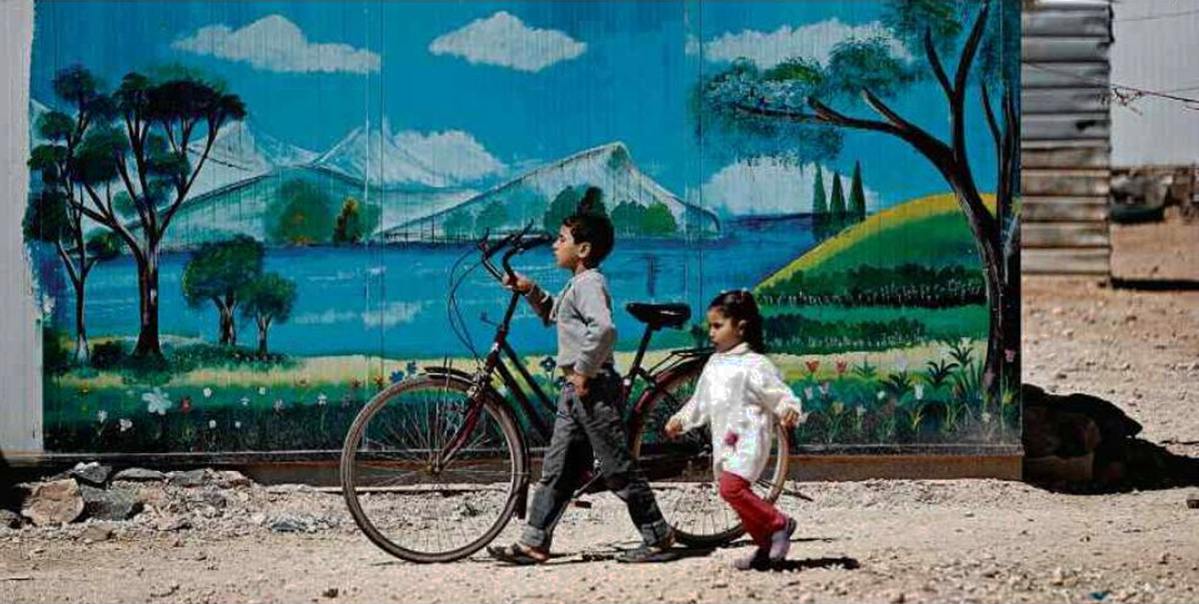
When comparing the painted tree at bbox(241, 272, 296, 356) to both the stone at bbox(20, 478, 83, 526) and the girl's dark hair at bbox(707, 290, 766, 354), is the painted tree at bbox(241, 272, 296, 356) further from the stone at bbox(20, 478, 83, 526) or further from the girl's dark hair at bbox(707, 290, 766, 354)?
the girl's dark hair at bbox(707, 290, 766, 354)

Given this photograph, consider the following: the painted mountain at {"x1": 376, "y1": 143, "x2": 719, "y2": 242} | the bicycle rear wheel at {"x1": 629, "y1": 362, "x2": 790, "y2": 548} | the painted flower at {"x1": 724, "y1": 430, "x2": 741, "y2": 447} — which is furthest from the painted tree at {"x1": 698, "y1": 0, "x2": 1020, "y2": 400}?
the painted flower at {"x1": 724, "y1": 430, "x2": 741, "y2": 447}

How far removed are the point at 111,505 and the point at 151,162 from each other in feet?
5.36

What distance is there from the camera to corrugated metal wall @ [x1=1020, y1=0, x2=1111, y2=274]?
51.4 feet

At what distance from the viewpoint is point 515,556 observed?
26.9 feet

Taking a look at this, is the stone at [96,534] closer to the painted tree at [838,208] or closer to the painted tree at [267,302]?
the painted tree at [267,302]

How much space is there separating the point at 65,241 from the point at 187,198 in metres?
0.62

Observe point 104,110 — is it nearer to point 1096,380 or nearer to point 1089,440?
point 1089,440


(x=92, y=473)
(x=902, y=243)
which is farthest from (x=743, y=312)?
(x=92, y=473)

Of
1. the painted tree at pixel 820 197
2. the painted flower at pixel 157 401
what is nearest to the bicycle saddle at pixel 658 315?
the painted tree at pixel 820 197

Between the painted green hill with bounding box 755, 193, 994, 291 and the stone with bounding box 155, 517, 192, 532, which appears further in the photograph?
the painted green hill with bounding box 755, 193, 994, 291

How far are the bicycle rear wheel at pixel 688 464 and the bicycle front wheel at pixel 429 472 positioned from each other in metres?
0.58

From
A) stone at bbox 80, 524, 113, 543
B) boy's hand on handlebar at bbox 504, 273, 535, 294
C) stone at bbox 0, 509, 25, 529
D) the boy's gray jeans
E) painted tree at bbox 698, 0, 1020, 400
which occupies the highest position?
painted tree at bbox 698, 0, 1020, 400

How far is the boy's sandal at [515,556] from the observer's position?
817 cm

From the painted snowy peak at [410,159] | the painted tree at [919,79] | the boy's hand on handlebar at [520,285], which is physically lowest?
the boy's hand on handlebar at [520,285]
